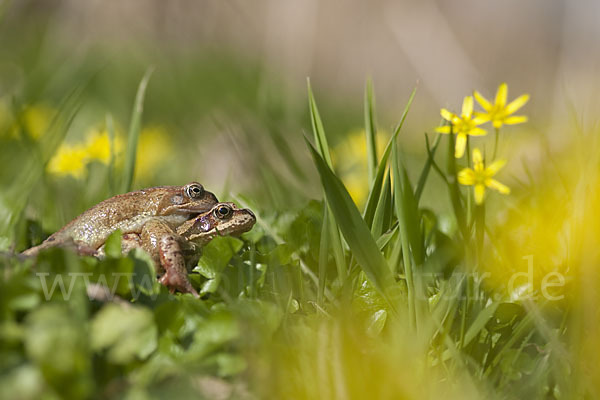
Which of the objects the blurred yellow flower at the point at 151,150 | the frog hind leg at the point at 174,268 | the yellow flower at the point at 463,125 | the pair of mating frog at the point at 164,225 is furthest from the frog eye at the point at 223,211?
the blurred yellow flower at the point at 151,150

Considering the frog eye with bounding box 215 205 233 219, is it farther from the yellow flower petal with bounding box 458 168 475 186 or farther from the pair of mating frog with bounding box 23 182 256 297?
the yellow flower petal with bounding box 458 168 475 186

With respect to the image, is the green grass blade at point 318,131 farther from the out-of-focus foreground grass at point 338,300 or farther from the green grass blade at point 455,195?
the green grass blade at point 455,195

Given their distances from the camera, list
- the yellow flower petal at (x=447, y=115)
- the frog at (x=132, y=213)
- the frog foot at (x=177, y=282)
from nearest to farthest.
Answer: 1. the frog foot at (x=177, y=282)
2. the yellow flower petal at (x=447, y=115)
3. the frog at (x=132, y=213)

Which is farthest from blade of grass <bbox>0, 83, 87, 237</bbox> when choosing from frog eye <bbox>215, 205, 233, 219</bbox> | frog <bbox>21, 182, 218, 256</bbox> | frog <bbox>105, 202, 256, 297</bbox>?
frog eye <bbox>215, 205, 233, 219</bbox>

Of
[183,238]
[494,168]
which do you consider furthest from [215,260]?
[494,168]

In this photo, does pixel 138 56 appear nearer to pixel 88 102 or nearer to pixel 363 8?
pixel 88 102

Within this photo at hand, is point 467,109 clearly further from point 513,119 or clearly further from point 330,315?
point 330,315
